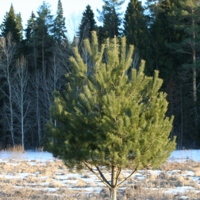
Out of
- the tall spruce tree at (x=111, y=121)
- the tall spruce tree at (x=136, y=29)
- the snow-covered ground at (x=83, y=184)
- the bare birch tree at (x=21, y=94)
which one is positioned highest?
the tall spruce tree at (x=136, y=29)

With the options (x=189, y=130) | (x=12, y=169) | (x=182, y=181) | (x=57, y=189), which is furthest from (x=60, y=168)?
(x=189, y=130)

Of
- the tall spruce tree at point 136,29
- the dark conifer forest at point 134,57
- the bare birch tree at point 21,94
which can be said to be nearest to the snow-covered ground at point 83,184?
the dark conifer forest at point 134,57

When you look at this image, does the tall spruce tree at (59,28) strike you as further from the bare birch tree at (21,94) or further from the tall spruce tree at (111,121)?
the tall spruce tree at (111,121)

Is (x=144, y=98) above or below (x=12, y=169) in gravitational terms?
above

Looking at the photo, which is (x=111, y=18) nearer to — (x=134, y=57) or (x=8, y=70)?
(x=134, y=57)

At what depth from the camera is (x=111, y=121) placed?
18.5 ft

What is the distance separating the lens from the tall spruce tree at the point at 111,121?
5.63 meters

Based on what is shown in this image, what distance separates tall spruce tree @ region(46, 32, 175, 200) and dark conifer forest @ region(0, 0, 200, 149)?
54.1ft

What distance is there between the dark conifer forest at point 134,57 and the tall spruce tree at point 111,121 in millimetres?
16475

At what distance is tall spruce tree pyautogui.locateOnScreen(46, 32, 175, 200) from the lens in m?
5.63

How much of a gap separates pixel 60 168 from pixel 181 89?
15.4 meters

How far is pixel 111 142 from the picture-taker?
5699 mm

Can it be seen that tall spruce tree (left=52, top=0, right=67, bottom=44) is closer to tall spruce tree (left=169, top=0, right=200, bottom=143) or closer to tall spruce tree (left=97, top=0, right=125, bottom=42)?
tall spruce tree (left=97, top=0, right=125, bottom=42)

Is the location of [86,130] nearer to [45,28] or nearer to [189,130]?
[189,130]
